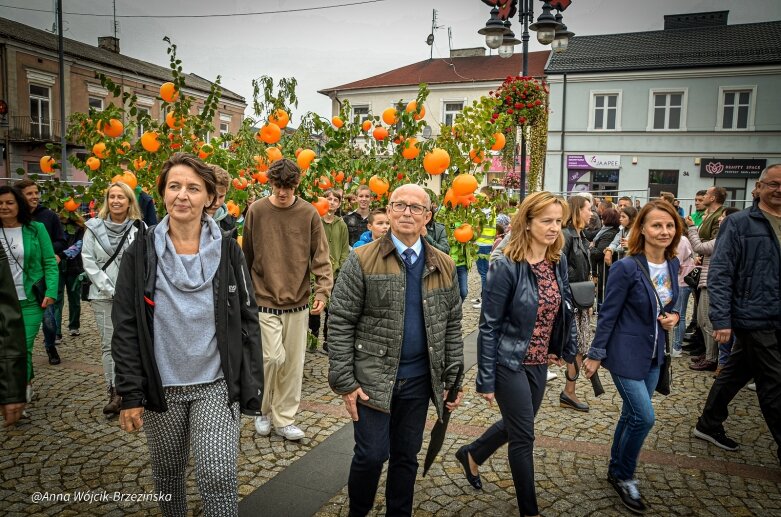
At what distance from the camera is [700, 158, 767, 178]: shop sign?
26314 millimetres

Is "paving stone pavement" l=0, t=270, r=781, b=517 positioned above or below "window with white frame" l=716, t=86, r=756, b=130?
below

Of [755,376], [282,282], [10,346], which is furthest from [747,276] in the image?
[10,346]

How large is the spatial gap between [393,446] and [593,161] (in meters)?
28.4

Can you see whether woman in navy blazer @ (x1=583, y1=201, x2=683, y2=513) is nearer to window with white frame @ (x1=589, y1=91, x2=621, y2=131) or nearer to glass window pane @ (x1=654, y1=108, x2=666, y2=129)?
window with white frame @ (x1=589, y1=91, x2=621, y2=131)

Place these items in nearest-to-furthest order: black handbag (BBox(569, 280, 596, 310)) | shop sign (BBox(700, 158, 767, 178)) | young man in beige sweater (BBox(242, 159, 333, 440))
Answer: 1. young man in beige sweater (BBox(242, 159, 333, 440))
2. black handbag (BBox(569, 280, 596, 310))
3. shop sign (BBox(700, 158, 767, 178))

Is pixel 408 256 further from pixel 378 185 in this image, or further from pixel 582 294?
pixel 378 185

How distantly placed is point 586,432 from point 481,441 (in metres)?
1.53

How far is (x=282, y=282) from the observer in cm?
466

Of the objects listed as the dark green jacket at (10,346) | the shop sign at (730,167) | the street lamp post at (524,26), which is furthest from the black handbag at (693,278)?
the shop sign at (730,167)

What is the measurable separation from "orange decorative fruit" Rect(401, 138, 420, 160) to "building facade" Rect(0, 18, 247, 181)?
65.3 ft

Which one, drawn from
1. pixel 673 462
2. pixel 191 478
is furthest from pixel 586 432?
pixel 191 478

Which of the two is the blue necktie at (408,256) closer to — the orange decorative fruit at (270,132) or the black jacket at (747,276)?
the black jacket at (747,276)

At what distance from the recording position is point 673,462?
4.22 meters

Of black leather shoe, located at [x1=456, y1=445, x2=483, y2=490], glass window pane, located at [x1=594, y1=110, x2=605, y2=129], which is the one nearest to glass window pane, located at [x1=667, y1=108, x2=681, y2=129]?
glass window pane, located at [x1=594, y1=110, x2=605, y2=129]
